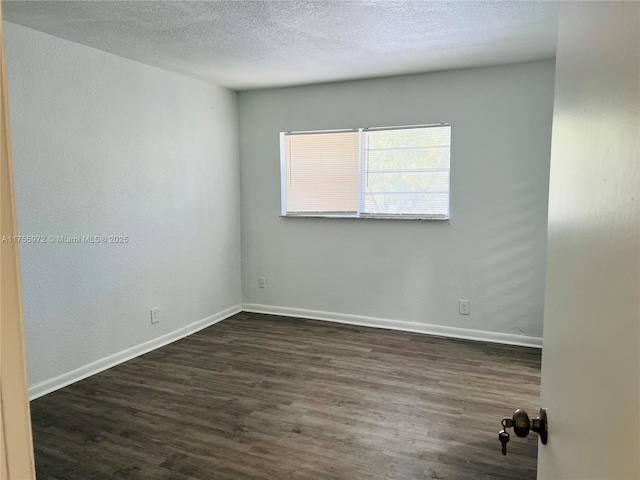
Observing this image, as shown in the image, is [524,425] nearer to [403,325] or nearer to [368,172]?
[403,325]

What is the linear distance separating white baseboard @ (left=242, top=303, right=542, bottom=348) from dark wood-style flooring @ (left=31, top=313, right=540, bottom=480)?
0.12 meters

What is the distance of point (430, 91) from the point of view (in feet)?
13.4

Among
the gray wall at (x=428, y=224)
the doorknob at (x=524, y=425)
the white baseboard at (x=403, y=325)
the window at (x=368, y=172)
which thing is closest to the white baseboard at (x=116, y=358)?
the white baseboard at (x=403, y=325)

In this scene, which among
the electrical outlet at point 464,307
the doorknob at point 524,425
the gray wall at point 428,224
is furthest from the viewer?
the electrical outlet at point 464,307

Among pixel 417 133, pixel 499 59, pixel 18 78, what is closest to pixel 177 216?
pixel 18 78

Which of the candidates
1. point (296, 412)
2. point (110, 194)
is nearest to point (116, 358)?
point (110, 194)

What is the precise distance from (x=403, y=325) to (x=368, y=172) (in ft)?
4.95

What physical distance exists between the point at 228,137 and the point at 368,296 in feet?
7.17

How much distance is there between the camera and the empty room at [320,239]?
65 centimetres

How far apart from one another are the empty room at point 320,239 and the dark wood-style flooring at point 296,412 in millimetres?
18

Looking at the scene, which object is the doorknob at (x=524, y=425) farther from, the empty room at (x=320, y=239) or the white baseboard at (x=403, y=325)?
the white baseboard at (x=403, y=325)

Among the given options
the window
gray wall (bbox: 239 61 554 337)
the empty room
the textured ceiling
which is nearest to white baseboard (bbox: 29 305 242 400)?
the empty room

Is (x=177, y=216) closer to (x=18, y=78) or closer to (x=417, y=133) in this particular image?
(x=18, y=78)

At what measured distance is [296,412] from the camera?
280cm
